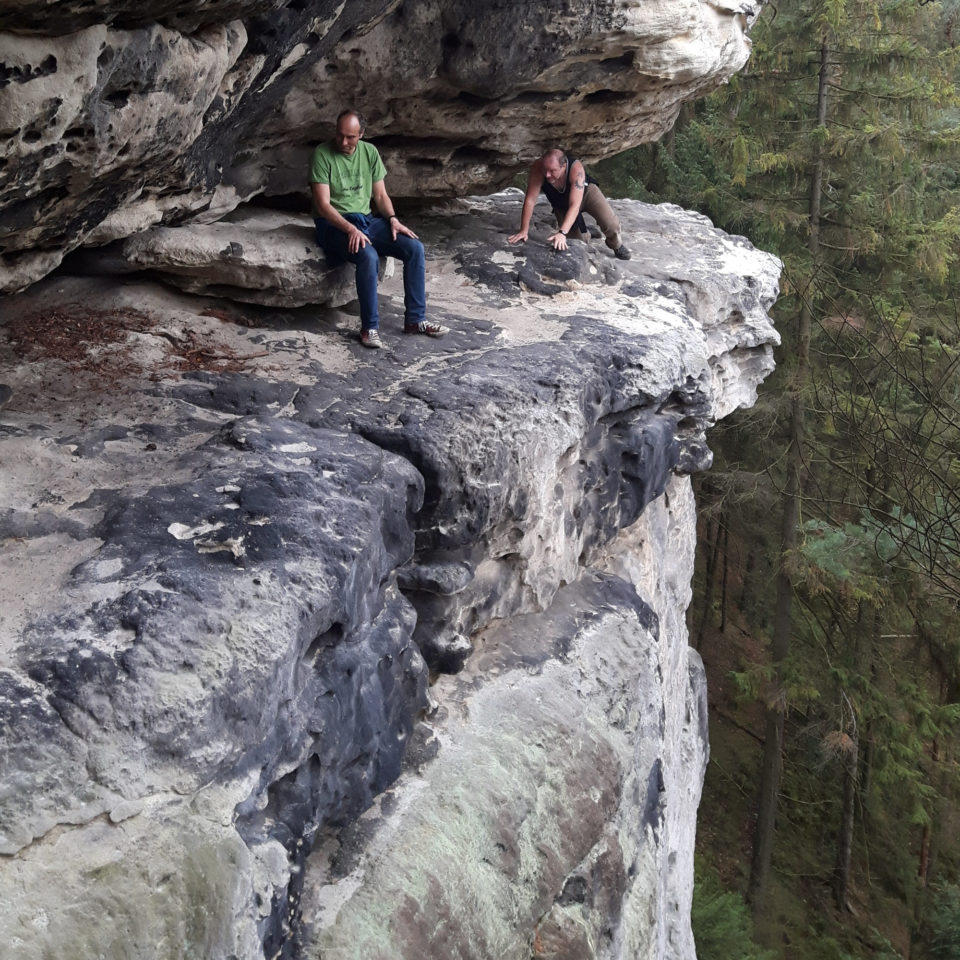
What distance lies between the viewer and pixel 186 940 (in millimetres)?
3297

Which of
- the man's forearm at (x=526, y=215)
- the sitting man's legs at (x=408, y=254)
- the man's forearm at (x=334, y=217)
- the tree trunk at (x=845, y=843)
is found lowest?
the tree trunk at (x=845, y=843)

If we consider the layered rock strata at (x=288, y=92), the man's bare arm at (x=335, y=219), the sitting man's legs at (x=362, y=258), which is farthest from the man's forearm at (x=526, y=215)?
the man's bare arm at (x=335, y=219)

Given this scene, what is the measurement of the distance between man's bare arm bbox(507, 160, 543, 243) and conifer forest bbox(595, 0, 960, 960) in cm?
421

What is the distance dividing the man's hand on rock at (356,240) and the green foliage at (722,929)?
799 cm

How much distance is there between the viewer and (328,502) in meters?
4.45

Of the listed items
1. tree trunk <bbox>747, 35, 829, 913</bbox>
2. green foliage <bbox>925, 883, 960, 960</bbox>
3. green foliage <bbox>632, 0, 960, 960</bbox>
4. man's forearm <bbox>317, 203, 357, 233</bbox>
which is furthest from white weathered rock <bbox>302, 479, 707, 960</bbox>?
green foliage <bbox>925, 883, 960, 960</bbox>

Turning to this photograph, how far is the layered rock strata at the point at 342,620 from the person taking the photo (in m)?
3.36

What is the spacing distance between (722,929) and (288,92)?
909 cm

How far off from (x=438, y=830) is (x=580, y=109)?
5.89 metres

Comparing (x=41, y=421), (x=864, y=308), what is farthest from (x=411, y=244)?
(x=864, y=308)

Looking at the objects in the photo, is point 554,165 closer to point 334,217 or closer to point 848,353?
point 334,217

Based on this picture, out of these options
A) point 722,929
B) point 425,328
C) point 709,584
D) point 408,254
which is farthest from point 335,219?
point 709,584

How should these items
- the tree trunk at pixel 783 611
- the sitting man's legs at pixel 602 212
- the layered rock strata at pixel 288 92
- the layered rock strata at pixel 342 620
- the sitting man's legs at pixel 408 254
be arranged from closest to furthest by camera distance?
the layered rock strata at pixel 342 620, the layered rock strata at pixel 288 92, the sitting man's legs at pixel 408 254, the sitting man's legs at pixel 602 212, the tree trunk at pixel 783 611

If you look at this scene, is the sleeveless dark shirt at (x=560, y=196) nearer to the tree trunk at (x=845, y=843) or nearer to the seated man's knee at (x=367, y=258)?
the seated man's knee at (x=367, y=258)
